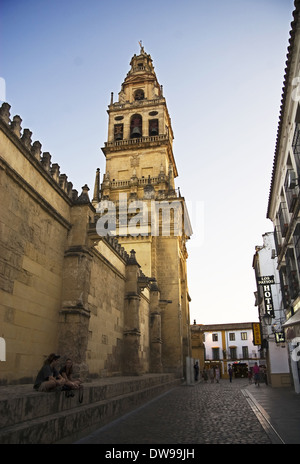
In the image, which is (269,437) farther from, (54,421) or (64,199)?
(64,199)

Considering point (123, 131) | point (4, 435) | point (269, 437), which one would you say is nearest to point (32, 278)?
point (4, 435)

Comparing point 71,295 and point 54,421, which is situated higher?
point 71,295

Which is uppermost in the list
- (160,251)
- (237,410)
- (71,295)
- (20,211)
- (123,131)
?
(123,131)

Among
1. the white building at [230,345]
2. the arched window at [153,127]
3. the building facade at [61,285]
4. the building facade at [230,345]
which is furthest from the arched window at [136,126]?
the white building at [230,345]

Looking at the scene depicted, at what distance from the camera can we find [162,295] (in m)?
25.4

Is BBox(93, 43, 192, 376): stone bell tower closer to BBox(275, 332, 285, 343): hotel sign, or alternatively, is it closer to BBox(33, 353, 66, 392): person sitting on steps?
BBox(275, 332, 285, 343): hotel sign

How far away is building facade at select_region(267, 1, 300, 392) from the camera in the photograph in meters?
10.2

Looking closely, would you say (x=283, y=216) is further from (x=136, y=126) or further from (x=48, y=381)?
(x=136, y=126)

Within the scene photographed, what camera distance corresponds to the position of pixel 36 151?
8789 millimetres

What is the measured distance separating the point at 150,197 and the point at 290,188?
17540 mm

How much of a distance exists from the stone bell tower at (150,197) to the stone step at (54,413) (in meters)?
15.5

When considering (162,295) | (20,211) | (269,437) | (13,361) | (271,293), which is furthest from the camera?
(162,295)
